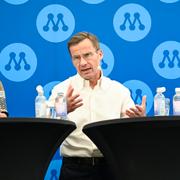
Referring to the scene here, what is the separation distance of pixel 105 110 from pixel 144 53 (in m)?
0.90

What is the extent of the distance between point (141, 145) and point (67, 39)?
6.59 ft

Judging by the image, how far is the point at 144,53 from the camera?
10.7ft

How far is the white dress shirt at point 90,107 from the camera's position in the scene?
2.43m

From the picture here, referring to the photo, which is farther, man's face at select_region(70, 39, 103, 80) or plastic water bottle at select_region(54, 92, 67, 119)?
man's face at select_region(70, 39, 103, 80)

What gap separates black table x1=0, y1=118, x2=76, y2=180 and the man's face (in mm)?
1082

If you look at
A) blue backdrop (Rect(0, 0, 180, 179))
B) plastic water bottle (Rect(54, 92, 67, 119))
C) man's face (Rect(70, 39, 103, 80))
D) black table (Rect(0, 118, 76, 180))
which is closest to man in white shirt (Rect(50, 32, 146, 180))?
man's face (Rect(70, 39, 103, 80))

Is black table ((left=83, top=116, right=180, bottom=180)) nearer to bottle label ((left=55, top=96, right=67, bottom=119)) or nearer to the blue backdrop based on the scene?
bottle label ((left=55, top=96, right=67, bottom=119))

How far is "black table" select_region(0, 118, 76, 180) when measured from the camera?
1289 millimetres

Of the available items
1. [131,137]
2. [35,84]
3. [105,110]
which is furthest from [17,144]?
[35,84]

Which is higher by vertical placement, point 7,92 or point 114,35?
point 114,35

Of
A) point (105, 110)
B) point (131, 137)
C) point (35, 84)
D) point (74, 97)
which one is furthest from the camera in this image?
point (35, 84)

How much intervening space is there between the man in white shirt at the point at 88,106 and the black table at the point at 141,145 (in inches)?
37.3

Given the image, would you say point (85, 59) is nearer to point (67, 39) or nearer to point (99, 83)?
point (99, 83)

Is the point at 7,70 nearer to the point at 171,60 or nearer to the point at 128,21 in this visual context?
the point at 128,21
